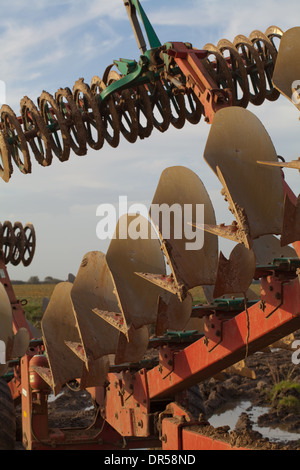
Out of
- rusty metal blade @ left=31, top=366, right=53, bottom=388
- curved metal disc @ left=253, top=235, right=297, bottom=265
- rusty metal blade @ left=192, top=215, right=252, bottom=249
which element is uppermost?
rusty metal blade @ left=192, top=215, right=252, bottom=249

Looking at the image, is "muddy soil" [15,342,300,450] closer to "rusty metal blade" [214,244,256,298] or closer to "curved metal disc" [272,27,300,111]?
"rusty metal blade" [214,244,256,298]

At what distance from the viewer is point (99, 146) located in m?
7.63

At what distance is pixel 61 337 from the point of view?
22.6 feet

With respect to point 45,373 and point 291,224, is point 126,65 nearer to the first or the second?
point 45,373

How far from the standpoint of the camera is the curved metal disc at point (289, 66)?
4680 millimetres

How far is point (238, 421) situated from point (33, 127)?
18.2 ft

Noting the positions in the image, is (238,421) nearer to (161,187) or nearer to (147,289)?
(147,289)

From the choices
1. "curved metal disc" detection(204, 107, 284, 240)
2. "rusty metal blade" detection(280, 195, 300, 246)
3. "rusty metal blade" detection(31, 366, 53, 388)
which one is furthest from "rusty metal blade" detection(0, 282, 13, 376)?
"rusty metal blade" detection(280, 195, 300, 246)

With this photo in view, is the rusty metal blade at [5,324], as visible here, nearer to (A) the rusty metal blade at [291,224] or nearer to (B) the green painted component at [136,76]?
(B) the green painted component at [136,76]

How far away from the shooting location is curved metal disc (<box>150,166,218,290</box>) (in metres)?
5.18

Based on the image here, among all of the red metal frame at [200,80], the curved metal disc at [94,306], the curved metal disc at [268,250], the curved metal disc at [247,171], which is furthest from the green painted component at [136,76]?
the curved metal disc at [247,171]

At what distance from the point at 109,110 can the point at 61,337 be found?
7.28 ft

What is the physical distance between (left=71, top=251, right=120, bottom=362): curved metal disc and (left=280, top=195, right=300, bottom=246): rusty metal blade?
6.72 feet

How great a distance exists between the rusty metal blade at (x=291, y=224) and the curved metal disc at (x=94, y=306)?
2047 millimetres
